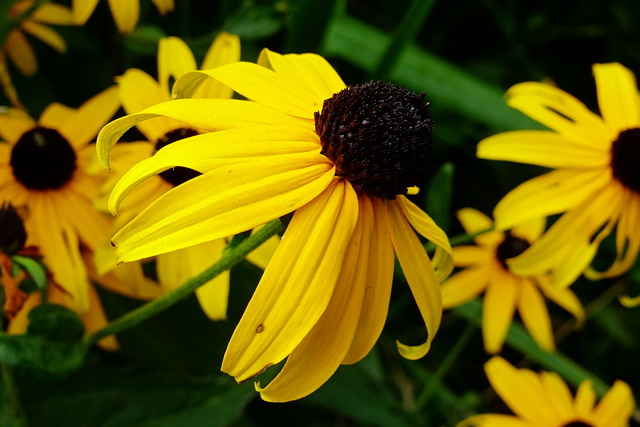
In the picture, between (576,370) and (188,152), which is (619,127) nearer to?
(576,370)

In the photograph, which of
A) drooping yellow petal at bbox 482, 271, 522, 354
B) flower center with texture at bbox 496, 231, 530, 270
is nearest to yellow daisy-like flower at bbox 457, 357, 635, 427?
drooping yellow petal at bbox 482, 271, 522, 354

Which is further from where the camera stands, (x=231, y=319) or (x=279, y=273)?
(x=231, y=319)

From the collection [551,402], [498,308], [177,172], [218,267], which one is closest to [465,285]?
[498,308]

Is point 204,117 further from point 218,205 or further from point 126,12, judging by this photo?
point 126,12

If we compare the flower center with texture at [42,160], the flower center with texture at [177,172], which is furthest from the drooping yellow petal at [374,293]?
the flower center with texture at [42,160]

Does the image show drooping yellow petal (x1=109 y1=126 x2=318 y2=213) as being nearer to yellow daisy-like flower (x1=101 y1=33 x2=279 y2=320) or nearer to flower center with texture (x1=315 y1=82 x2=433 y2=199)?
flower center with texture (x1=315 y1=82 x2=433 y2=199)

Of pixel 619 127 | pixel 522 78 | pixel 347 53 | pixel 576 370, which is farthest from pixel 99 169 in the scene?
pixel 522 78
